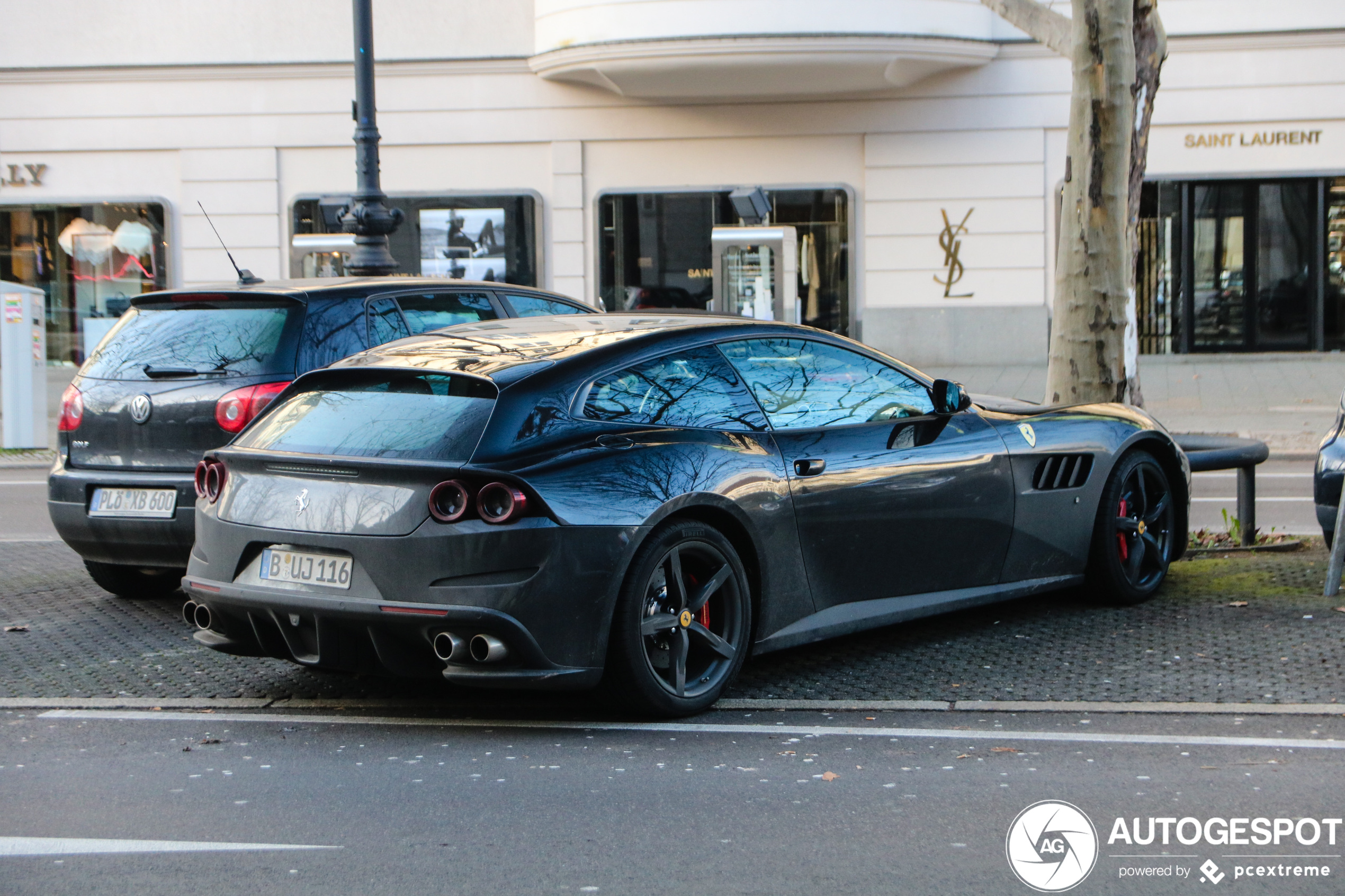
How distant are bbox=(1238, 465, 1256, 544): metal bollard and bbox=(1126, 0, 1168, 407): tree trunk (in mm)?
1324

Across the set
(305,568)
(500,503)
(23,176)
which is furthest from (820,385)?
(23,176)

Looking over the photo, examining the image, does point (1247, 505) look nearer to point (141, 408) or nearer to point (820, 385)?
point (820, 385)

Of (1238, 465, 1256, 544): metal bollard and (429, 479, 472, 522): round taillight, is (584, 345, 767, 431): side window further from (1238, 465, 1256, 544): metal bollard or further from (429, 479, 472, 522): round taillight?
(1238, 465, 1256, 544): metal bollard

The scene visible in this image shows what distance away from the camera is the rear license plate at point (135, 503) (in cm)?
668

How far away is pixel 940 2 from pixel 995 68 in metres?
1.49

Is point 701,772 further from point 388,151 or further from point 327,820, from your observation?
point 388,151

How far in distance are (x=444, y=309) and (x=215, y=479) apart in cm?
242

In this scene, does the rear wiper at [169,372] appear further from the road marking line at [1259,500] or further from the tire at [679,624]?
the road marking line at [1259,500]

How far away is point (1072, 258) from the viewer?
8.88m

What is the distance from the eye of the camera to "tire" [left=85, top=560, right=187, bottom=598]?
24.6ft

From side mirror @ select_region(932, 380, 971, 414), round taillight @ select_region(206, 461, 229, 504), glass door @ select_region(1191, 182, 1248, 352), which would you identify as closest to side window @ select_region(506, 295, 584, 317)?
side mirror @ select_region(932, 380, 971, 414)

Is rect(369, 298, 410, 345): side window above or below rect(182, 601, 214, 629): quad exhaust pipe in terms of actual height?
above

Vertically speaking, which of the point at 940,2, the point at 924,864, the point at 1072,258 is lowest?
the point at 924,864

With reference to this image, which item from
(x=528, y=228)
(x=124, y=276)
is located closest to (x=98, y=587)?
(x=528, y=228)
